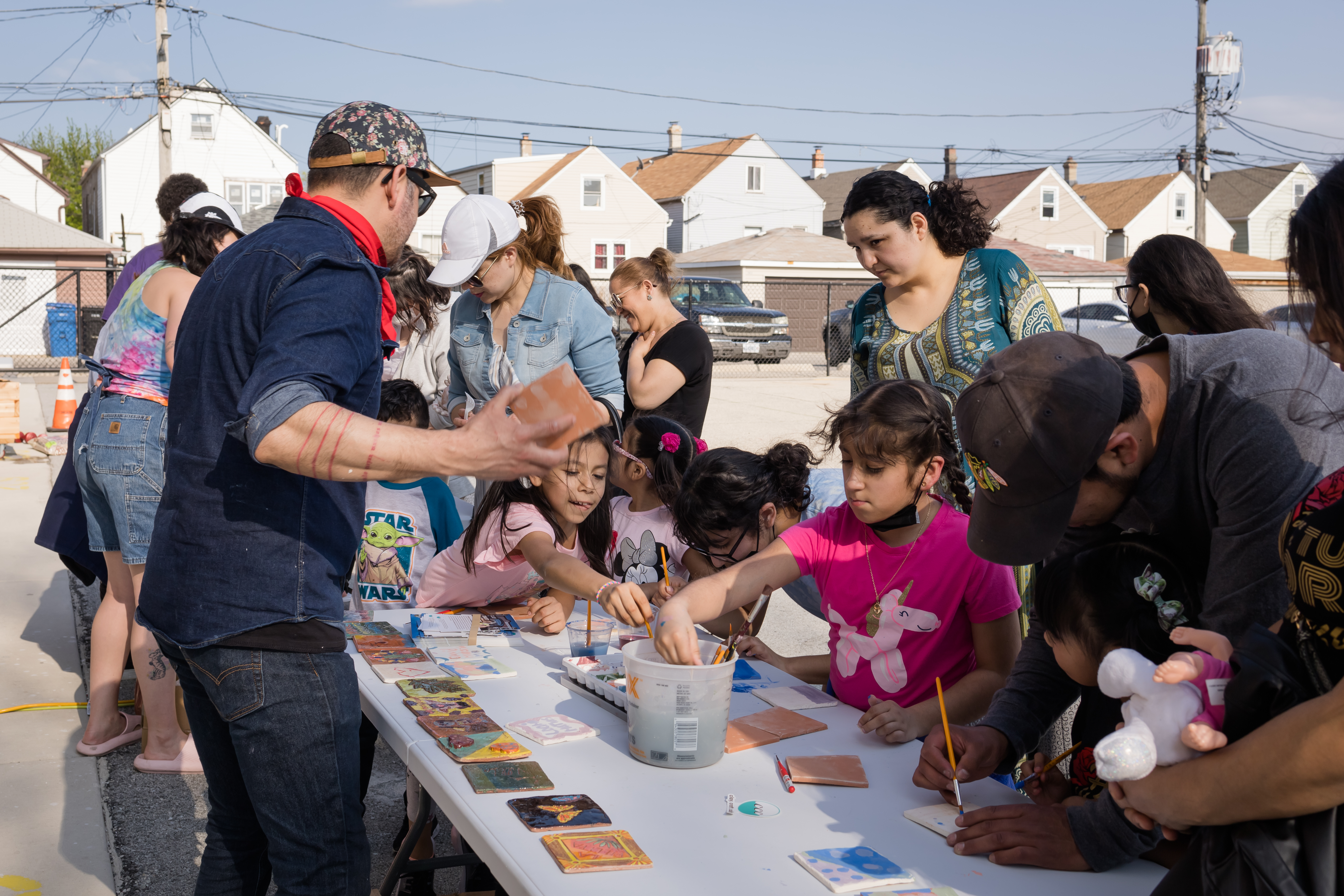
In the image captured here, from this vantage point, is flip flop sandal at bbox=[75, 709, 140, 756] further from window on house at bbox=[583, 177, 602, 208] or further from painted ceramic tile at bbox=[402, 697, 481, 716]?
window on house at bbox=[583, 177, 602, 208]

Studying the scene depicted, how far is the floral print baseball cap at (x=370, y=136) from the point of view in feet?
6.00

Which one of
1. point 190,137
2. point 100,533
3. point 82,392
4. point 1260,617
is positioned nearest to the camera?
point 1260,617

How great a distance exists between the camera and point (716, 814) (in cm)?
160

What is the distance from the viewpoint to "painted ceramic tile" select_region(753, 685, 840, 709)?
7.12 feet

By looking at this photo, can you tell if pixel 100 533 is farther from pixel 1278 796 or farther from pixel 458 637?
pixel 1278 796

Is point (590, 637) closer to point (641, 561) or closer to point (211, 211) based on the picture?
point (641, 561)

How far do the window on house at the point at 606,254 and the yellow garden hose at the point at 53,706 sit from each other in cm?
2903

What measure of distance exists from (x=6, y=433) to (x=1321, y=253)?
1140cm

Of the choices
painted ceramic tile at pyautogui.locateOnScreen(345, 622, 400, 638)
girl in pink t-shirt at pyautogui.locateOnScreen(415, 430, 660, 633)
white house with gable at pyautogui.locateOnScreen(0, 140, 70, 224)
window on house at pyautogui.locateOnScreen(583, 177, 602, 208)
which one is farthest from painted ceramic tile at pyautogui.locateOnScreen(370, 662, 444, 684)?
white house with gable at pyautogui.locateOnScreen(0, 140, 70, 224)

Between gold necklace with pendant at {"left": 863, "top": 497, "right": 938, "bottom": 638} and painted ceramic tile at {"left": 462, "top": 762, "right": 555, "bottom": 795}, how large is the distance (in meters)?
0.88

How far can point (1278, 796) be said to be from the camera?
42.3 inches

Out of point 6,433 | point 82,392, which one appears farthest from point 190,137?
point 6,433

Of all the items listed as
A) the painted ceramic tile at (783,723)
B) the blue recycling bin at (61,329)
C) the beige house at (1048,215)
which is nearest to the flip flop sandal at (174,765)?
the painted ceramic tile at (783,723)

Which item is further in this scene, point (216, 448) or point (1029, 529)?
point (216, 448)
